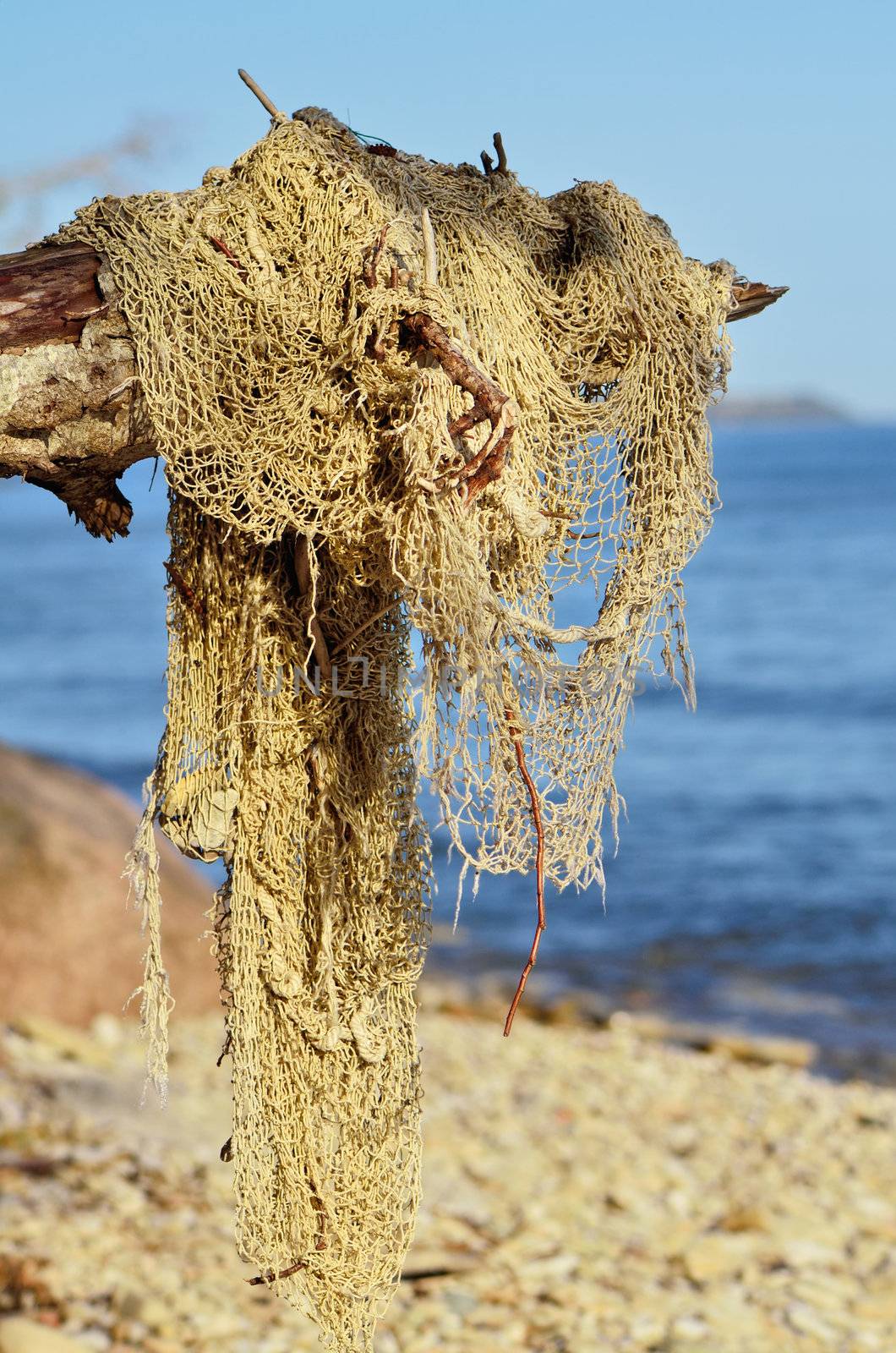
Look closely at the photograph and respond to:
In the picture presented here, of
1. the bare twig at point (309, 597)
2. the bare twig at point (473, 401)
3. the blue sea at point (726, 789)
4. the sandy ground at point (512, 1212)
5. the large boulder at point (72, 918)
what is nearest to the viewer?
the bare twig at point (473, 401)

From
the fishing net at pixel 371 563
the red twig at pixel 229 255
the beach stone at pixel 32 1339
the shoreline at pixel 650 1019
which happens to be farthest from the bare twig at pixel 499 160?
the shoreline at pixel 650 1019

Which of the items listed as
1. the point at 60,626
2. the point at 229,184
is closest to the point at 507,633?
the point at 229,184

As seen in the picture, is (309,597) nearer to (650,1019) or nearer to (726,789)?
(650,1019)

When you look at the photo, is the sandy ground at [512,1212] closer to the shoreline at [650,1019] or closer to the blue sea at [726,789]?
the shoreline at [650,1019]

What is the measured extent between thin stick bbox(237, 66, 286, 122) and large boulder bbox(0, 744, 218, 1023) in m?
5.03

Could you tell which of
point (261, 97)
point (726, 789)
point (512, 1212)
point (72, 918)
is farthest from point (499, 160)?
point (726, 789)

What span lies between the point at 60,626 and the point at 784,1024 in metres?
18.5

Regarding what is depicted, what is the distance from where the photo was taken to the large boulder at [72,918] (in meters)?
6.61

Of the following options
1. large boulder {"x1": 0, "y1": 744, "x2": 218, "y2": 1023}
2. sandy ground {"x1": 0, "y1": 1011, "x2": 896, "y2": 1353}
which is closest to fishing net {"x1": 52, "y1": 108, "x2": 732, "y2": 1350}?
sandy ground {"x1": 0, "y1": 1011, "x2": 896, "y2": 1353}

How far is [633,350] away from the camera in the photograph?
2.39 metres

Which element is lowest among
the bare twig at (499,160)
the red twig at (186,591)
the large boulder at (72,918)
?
the large boulder at (72,918)

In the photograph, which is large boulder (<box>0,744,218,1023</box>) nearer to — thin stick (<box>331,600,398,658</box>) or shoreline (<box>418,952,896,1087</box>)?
shoreline (<box>418,952,896,1087</box>)

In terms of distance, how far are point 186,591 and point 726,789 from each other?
11.4 meters

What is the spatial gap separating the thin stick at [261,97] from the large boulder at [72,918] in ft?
16.5
